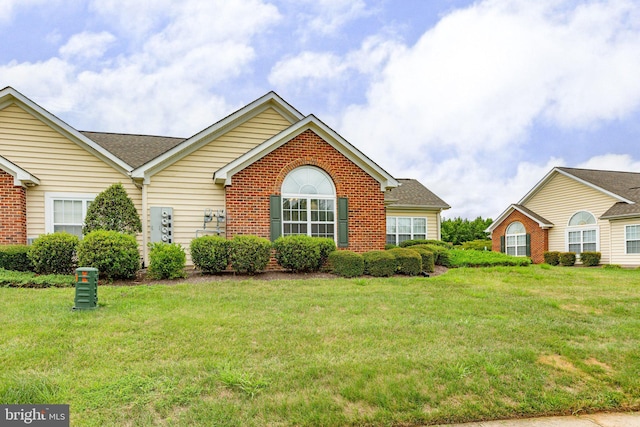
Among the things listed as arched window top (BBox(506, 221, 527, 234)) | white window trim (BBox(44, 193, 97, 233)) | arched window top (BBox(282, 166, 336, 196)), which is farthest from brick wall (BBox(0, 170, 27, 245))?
arched window top (BBox(506, 221, 527, 234))

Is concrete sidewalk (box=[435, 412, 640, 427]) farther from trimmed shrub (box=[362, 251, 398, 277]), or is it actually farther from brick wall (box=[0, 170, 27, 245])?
brick wall (box=[0, 170, 27, 245])

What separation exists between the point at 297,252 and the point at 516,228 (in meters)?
20.9

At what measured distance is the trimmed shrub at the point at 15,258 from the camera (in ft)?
34.2

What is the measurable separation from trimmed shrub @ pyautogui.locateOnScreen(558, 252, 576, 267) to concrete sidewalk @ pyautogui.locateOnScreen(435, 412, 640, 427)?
22.2m

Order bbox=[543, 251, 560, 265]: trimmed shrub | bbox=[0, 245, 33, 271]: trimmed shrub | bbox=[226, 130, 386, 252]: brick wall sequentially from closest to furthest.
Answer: bbox=[0, 245, 33, 271]: trimmed shrub < bbox=[226, 130, 386, 252]: brick wall < bbox=[543, 251, 560, 265]: trimmed shrub

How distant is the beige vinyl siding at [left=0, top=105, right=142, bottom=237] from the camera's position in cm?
1214

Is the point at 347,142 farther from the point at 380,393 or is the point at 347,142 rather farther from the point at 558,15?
the point at 380,393

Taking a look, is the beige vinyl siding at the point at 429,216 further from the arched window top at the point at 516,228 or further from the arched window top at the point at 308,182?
the arched window top at the point at 308,182

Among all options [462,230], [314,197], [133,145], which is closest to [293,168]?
[314,197]

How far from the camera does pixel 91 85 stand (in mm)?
15070

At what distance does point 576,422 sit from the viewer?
3480mm

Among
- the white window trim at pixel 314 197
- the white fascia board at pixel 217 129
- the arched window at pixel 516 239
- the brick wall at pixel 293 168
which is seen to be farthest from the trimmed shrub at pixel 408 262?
the arched window at pixel 516 239

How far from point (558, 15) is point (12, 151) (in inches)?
666

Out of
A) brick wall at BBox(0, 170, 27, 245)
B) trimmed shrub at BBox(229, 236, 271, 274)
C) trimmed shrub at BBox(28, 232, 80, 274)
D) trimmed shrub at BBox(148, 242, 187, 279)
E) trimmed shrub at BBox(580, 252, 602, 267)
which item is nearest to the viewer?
trimmed shrub at BBox(148, 242, 187, 279)
